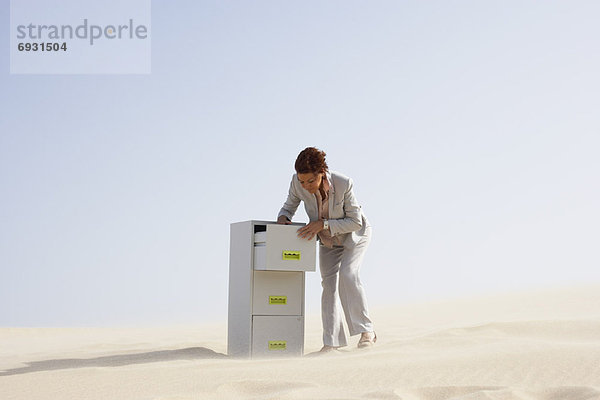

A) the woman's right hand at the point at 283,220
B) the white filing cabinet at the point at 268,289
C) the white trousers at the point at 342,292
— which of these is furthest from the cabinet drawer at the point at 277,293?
the woman's right hand at the point at 283,220

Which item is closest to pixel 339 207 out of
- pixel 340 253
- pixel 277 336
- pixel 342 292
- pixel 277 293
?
pixel 340 253

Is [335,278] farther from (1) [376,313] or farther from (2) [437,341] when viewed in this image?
(1) [376,313]

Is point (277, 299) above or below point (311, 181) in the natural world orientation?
below

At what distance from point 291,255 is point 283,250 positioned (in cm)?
7

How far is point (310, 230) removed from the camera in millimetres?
4918

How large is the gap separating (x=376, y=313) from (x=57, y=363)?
755 cm

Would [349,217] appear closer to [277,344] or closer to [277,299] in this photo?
[277,299]

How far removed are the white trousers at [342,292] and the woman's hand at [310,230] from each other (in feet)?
1.27

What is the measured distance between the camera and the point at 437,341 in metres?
4.82

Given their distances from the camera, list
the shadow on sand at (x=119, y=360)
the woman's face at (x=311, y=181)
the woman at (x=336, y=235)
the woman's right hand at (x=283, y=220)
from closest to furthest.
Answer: the shadow on sand at (x=119, y=360)
the woman's face at (x=311, y=181)
the woman at (x=336, y=235)
the woman's right hand at (x=283, y=220)

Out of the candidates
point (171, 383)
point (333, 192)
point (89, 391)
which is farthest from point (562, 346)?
point (89, 391)

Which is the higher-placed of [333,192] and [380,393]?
[333,192]

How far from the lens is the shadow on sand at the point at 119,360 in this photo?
439cm

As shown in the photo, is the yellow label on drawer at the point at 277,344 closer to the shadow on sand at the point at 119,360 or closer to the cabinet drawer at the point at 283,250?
the shadow on sand at the point at 119,360
